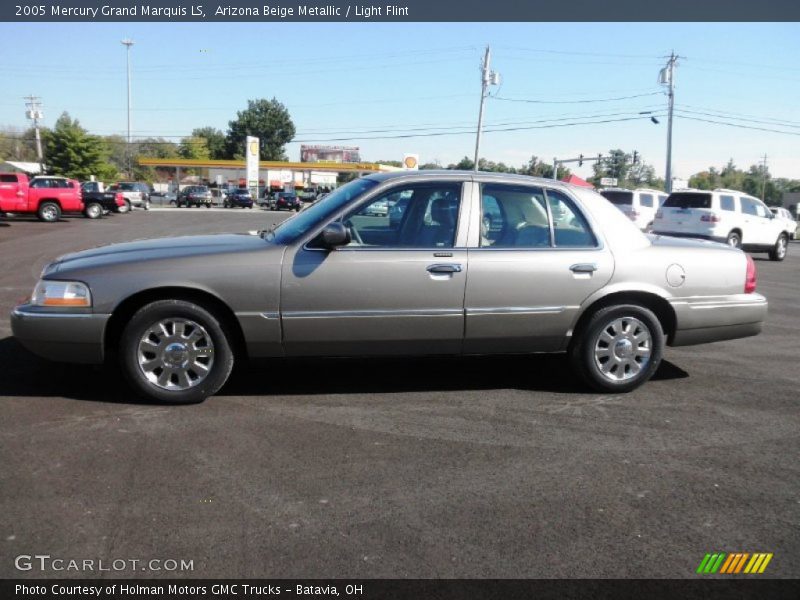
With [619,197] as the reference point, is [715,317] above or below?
below

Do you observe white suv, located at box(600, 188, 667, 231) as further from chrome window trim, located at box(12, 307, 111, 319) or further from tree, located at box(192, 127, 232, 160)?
tree, located at box(192, 127, 232, 160)

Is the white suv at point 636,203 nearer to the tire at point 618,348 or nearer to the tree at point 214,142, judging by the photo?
the tire at point 618,348

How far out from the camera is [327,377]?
5.75m

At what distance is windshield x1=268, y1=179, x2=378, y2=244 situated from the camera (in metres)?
5.13

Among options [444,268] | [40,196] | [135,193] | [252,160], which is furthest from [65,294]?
[252,160]

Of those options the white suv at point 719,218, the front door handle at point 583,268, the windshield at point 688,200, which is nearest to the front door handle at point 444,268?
the front door handle at point 583,268

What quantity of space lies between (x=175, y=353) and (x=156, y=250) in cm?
77

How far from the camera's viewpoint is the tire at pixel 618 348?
5418 millimetres

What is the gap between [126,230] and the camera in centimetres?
2414

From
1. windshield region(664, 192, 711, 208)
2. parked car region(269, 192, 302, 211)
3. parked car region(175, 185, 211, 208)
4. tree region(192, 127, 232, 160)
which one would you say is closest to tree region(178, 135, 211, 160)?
tree region(192, 127, 232, 160)

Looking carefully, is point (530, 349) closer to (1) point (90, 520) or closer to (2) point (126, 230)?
(1) point (90, 520)

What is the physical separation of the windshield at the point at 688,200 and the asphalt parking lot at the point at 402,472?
13.5 metres

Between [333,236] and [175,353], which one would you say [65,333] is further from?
[333,236]

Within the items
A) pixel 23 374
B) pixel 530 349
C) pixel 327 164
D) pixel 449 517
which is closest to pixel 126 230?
pixel 23 374
